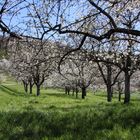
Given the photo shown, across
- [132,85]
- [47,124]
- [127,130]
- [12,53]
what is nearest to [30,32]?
[12,53]

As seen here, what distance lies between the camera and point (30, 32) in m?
11.5

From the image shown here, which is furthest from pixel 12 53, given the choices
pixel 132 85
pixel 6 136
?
pixel 132 85

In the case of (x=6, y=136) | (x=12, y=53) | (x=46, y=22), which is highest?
(x=46, y=22)

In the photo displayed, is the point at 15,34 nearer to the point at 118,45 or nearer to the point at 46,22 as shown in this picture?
the point at 46,22

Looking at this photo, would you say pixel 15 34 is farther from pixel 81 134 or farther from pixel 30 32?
pixel 81 134

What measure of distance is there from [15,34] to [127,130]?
12.8 ft

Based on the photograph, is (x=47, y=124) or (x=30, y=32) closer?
(x=47, y=124)

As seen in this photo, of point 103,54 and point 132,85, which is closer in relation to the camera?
point 103,54

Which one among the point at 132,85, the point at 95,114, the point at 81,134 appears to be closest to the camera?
the point at 81,134

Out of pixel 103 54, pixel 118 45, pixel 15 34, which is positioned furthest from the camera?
pixel 118 45

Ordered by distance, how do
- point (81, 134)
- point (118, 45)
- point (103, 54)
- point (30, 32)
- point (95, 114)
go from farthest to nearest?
1. point (118, 45)
2. point (103, 54)
3. point (95, 114)
4. point (30, 32)
5. point (81, 134)

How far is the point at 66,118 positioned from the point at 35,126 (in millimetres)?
1750

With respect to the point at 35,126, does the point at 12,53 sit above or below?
above

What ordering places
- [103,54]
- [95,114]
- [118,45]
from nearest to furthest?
[95,114] < [103,54] < [118,45]
